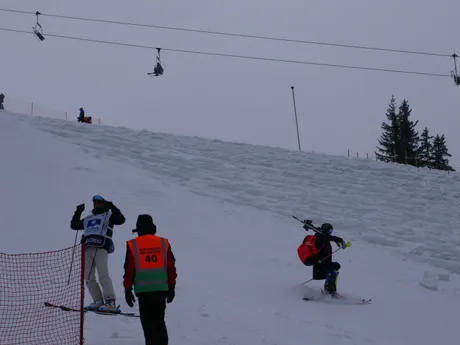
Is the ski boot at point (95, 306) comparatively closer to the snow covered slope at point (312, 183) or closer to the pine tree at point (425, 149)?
the snow covered slope at point (312, 183)

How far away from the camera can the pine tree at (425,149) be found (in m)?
52.2

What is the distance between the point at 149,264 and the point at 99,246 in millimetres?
1920

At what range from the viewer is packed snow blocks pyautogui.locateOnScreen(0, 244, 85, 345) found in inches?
260

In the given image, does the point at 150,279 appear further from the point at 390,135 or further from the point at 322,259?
the point at 390,135

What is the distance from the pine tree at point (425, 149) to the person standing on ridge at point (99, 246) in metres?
47.6

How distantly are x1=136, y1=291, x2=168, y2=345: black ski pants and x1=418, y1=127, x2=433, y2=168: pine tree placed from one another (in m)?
49.0

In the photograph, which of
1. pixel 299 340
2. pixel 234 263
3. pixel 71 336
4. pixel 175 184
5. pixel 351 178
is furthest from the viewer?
pixel 351 178

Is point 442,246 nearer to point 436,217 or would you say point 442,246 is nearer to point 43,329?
point 436,217

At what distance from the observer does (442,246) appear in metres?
15.0

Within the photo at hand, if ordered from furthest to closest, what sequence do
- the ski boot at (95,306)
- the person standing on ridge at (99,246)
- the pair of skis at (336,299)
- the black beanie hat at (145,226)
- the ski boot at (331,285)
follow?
the ski boot at (331,285), the pair of skis at (336,299), the person standing on ridge at (99,246), the ski boot at (95,306), the black beanie hat at (145,226)

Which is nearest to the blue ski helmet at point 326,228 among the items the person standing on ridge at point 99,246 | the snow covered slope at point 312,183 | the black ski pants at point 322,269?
the black ski pants at point 322,269

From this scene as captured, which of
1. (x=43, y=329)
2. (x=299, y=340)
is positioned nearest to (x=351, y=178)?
(x=299, y=340)

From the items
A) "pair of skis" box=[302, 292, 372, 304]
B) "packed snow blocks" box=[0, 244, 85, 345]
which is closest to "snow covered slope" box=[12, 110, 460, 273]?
"pair of skis" box=[302, 292, 372, 304]

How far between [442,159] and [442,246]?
138 ft
